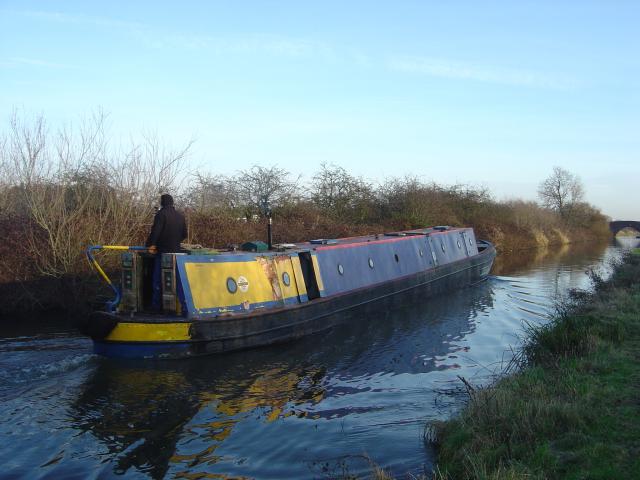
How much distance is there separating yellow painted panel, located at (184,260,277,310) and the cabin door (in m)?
1.32

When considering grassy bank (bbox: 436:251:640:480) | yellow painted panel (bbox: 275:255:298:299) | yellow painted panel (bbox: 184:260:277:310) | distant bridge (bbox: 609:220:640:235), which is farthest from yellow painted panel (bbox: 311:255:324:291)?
distant bridge (bbox: 609:220:640:235)

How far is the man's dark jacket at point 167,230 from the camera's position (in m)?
8.40

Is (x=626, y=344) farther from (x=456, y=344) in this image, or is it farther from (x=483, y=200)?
(x=483, y=200)

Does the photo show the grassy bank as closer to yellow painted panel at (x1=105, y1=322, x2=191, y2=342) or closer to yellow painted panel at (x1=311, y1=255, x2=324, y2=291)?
yellow painted panel at (x1=105, y1=322, x2=191, y2=342)

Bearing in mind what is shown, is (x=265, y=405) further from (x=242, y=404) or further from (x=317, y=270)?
(x=317, y=270)

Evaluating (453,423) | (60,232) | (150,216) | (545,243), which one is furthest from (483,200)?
(453,423)

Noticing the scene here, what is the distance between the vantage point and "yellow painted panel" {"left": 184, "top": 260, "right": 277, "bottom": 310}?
8547 mm

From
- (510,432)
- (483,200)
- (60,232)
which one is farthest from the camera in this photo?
(483,200)

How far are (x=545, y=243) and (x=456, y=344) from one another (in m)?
28.7

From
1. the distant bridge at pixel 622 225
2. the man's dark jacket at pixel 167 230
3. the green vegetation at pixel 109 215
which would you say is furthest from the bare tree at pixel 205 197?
the distant bridge at pixel 622 225

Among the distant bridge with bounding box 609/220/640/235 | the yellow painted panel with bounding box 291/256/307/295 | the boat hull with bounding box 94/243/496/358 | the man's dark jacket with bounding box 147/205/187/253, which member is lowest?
the distant bridge with bounding box 609/220/640/235

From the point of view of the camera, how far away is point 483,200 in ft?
112

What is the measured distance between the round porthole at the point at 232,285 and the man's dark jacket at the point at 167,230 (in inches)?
38.0

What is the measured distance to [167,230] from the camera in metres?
8.49
